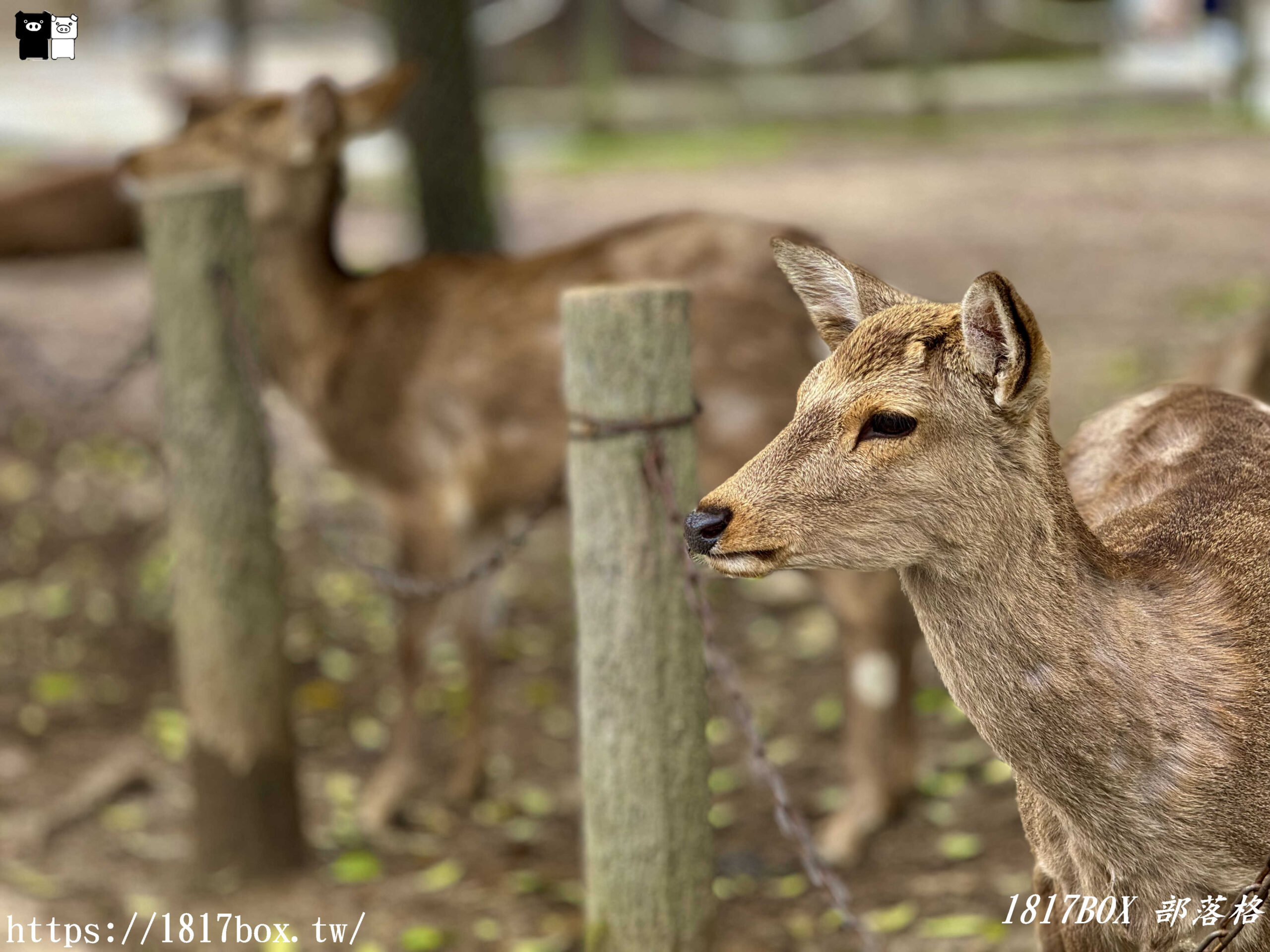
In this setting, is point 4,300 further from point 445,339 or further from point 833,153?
point 833,153

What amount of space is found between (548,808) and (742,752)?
0.75 metres

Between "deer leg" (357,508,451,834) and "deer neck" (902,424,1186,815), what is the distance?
3163mm

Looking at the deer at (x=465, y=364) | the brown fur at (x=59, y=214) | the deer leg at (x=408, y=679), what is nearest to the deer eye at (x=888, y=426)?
the deer at (x=465, y=364)

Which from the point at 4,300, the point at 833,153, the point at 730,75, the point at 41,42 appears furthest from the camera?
the point at 730,75

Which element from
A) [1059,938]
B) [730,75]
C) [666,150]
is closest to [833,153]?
[666,150]

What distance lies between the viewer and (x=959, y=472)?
7.45 feet

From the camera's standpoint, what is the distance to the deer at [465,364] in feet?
15.8

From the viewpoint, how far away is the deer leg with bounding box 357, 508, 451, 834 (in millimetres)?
5223

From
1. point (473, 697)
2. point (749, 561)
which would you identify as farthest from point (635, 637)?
point (473, 697)

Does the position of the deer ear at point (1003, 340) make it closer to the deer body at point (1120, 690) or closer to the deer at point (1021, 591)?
the deer at point (1021, 591)

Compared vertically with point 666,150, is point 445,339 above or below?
below

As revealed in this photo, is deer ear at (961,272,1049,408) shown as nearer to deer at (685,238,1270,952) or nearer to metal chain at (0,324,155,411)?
deer at (685,238,1270,952)

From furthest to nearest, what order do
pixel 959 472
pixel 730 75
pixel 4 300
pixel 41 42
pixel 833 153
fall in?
pixel 730 75 < pixel 833 153 < pixel 4 300 < pixel 41 42 < pixel 959 472

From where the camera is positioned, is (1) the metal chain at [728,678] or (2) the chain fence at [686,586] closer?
(2) the chain fence at [686,586]
